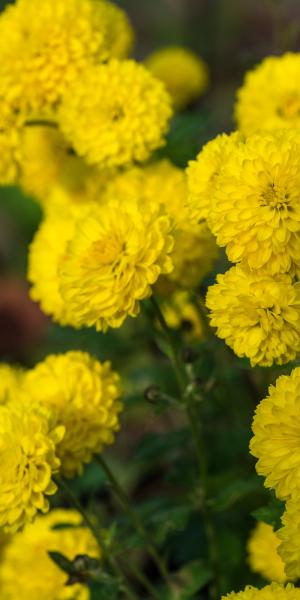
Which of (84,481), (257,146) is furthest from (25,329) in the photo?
(257,146)

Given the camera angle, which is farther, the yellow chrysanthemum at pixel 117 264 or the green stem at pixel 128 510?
the green stem at pixel 128 510

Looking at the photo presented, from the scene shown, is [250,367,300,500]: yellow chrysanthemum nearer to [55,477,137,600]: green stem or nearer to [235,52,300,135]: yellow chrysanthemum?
[55,477,137,600]: green stem

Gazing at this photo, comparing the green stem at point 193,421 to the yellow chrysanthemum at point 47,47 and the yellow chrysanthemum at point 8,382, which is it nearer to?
the yellow chrysanthemum at point 8,382

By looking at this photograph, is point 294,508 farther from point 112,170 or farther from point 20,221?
point 20,221

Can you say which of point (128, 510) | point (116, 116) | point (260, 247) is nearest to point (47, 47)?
point (116, 116)

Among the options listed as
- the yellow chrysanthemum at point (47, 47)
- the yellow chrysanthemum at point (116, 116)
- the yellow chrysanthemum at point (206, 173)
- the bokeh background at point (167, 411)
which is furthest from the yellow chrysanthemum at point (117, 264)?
the yellow chrysanthemum at point (47, 47)

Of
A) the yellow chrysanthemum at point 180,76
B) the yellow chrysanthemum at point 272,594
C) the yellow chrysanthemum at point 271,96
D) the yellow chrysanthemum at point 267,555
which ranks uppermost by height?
the yellow chrysanthemum at point 180,76

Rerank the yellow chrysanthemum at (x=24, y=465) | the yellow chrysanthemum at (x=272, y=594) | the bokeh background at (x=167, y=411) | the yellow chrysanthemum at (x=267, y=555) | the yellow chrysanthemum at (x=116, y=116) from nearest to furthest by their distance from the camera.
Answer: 1. the yellow chrysanthemum at (x=272, y=594)
2. the yellow chrysanthemum at (x=24, y=465)
3. the yellow chrysanthemum at (x=267, y=555)
4. the yellow chrysanthemum at (x=116, y=116)
5. the bokeh background at (x=167, y=411)

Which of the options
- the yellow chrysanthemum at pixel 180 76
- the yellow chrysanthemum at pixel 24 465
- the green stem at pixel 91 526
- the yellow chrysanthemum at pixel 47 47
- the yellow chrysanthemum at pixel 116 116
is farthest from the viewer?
the yellow chrysanthemum at pixel 180 76
